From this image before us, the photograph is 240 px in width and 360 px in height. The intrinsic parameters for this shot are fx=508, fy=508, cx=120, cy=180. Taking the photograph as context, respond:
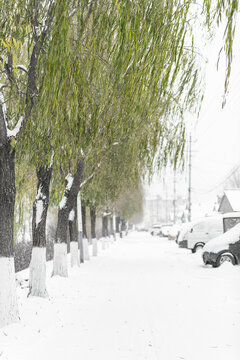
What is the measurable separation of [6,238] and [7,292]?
84 centimetres

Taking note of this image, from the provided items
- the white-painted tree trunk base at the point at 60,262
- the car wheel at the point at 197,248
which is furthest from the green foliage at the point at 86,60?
the car wheel at the point at 197,248

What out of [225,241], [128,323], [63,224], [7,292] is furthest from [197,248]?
[7,292]

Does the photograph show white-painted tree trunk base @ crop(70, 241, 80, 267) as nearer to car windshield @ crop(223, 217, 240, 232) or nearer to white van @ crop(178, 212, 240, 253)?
car windshield @ crop(223, 217, 240, 232)

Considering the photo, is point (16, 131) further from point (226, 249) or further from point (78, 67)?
point (226, 249)

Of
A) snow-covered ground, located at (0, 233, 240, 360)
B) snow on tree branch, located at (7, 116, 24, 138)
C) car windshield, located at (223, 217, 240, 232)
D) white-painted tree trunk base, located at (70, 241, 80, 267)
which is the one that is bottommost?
snow-covered ground, located at (0, 233, 240, 360)

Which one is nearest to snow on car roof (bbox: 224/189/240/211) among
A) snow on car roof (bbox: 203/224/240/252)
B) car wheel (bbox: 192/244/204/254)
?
car wheel (bbox: 192/244/204/254)

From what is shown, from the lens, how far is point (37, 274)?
10977 millimetres

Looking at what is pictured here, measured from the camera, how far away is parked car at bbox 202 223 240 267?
18516 mm

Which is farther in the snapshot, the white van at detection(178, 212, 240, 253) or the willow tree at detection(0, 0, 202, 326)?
the white van at detection(178, 212, 240, 253)

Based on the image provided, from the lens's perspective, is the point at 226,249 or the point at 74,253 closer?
the point at 226,249

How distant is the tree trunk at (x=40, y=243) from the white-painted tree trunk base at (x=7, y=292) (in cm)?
297

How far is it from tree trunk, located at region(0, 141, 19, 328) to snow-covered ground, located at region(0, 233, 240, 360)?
12.2 inches

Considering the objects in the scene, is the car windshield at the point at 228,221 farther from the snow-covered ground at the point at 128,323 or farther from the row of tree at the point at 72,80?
the row of tree at the point at 72,80

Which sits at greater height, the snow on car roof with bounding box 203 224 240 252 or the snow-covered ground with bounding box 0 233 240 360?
the snow on car roof with bounding box 203 224 240 252
